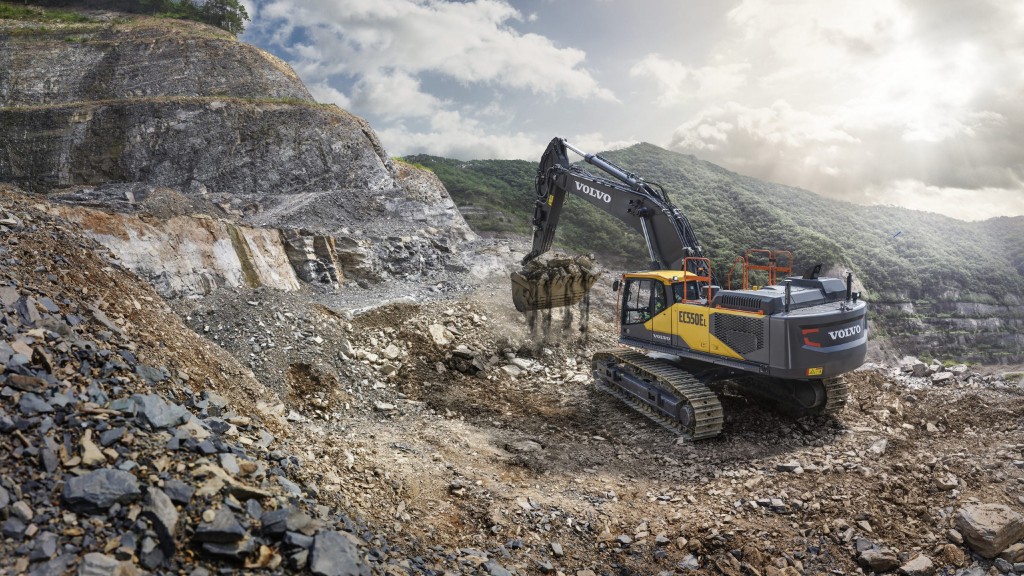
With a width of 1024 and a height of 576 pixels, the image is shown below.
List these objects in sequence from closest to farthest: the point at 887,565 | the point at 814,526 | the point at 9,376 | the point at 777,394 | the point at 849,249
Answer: the point at 9,376, the point at 887,565, the point at 814,526, the point at 777,394, the point at 849,249

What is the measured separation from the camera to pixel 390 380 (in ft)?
31.7

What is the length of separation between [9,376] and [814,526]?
7.05 m

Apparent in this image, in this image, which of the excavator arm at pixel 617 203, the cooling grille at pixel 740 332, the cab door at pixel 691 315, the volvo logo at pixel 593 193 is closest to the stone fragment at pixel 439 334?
the excavator arm at pixel 617 203

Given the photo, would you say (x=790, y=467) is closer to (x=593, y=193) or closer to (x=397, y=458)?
(x=397, y=458)

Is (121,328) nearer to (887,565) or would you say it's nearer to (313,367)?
(313,367)

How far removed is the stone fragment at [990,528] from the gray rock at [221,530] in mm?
6218

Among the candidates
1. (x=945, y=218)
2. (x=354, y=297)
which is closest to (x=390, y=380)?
(x=354, y=297)

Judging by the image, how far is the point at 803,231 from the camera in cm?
3397

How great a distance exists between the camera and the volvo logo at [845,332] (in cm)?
737

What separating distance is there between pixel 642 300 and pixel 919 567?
5.32 m

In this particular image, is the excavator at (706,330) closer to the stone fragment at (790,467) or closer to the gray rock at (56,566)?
the stone fragment at (790,467)

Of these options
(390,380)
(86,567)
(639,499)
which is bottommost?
(639,499)

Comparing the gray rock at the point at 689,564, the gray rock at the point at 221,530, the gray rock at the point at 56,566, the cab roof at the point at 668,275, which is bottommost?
the gray rock at the point at 689,564

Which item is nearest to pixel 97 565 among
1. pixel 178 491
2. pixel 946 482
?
pixel 178 491
